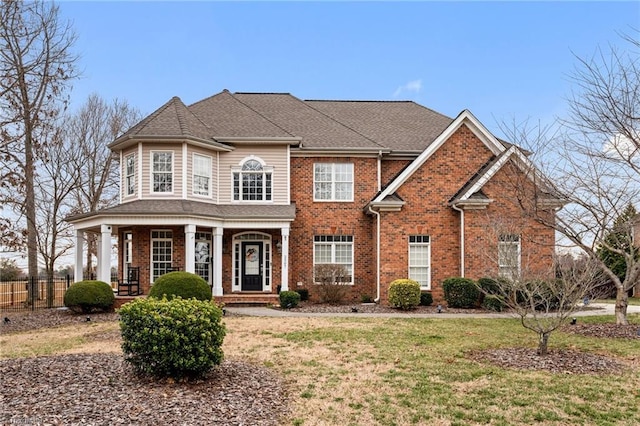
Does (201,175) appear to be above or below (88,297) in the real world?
above

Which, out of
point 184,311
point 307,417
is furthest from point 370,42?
point 307,417

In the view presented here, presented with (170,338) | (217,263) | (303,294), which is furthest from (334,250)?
(170,338)

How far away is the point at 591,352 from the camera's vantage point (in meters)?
9.71

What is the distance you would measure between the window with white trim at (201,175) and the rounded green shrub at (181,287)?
16.7 feet

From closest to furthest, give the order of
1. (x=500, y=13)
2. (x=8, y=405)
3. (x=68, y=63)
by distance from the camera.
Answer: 1. (x=8, y=405)
2. (x=500, y=13)
3. (x=68, y=63)

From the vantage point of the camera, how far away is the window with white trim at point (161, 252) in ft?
63.6

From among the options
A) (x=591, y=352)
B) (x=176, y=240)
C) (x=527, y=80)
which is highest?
(x=527, y=80)

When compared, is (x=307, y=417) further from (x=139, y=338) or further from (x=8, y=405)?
(x=8, y=405)

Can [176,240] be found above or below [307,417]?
above

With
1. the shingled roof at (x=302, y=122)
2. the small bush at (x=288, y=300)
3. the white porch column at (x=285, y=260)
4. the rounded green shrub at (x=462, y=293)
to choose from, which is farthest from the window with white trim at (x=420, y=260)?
the white porch column at (x=285, y=260)

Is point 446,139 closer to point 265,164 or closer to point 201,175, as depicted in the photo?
point 265,164

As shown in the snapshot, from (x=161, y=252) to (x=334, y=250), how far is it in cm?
707

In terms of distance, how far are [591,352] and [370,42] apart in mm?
11484

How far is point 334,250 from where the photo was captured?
20812 mm
